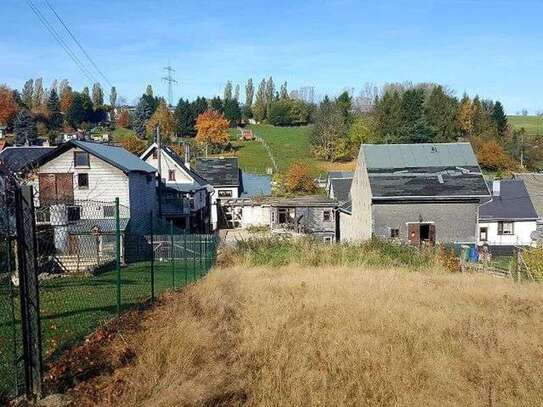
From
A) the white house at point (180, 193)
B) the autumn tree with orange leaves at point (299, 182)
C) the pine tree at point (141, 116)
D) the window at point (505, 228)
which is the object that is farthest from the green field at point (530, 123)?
the white house at point (180, 193)

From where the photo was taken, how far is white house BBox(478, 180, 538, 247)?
121 feet

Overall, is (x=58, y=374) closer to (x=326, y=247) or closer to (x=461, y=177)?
(x=326, y=247)

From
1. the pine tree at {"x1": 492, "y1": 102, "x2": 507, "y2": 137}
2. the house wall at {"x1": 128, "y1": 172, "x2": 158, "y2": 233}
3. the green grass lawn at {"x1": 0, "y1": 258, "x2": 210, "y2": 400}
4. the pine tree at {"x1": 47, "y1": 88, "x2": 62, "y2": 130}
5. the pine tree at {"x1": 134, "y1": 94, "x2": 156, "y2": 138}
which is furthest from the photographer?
the pine tree at {"x1": 47, "y1": 88, "x2": 62, "y2": 130}

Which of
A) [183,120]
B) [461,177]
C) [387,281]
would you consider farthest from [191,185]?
[183,120]

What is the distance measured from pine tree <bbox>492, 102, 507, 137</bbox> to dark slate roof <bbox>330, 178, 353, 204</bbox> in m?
44.6

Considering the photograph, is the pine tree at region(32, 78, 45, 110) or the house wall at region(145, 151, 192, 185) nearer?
the house wall at region(145, 151, 192, 185)

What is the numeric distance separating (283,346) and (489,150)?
6738 centimetres

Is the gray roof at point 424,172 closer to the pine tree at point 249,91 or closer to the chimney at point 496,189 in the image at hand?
the chimney at point 496,189

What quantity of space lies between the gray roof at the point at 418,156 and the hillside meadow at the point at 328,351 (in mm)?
22794

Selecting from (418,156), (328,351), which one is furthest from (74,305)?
(418,156)

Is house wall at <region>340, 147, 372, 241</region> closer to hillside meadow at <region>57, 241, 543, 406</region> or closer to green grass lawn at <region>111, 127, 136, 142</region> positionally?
hillside meadow at <region>57, 241, 543, 406</region>

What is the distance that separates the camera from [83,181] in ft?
101

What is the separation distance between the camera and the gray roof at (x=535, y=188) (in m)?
41.1

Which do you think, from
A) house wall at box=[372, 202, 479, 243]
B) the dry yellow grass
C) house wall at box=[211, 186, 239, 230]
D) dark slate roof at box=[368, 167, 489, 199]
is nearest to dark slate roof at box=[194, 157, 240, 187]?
house wall at box=[211, 186, 239, 230]
